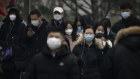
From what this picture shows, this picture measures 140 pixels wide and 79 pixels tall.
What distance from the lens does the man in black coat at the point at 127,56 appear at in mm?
6414

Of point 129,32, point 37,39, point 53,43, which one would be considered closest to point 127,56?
point 129,32

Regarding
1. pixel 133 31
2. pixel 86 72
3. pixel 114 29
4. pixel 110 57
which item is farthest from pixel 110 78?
pixel 114 29

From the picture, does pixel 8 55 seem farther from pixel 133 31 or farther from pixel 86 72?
pixel 133 31

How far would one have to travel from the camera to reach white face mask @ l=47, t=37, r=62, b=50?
22.8 feet

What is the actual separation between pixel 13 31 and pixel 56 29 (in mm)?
3094

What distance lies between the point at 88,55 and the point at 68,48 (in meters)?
1.32

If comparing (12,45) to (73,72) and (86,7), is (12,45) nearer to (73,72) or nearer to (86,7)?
(73,72)

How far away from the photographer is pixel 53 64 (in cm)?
696

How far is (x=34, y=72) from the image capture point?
23.1ft

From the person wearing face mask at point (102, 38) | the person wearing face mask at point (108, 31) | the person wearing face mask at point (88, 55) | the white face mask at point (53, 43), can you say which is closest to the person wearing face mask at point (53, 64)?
the white face mask at point (53, 43)

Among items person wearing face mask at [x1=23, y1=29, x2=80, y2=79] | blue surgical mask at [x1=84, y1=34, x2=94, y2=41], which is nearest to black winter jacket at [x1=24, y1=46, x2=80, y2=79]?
person wearing face mask at [x1=23, y1=29, x2=80, y2=79]

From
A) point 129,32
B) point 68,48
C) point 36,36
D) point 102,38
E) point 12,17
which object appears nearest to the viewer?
point 129,32

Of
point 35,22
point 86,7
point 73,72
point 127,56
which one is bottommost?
point 73,72

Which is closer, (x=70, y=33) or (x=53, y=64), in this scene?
(x=53, y=64)
